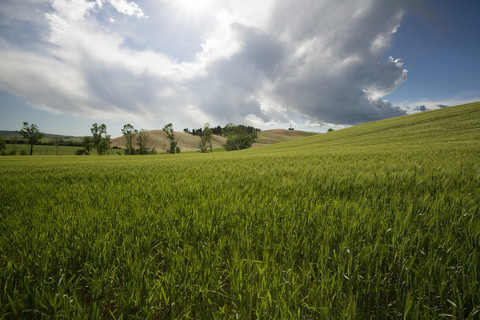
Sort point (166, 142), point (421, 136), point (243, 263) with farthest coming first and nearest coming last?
point (166, 142) < point (421, 136) < point (243, 263)

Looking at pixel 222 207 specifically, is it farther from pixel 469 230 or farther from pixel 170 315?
pixel 469 230

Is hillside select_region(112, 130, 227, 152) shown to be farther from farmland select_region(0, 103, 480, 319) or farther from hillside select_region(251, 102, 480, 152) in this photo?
farmland select_region(0, 103, 480, 319)

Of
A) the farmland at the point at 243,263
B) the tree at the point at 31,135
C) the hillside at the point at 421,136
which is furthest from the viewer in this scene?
the tree at the point at 31,135

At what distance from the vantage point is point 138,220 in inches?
98.0

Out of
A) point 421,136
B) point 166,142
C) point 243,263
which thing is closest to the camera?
point 243,263

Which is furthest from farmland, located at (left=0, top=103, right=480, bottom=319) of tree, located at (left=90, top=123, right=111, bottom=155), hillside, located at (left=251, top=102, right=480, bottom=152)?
tree, located at (left=90, top=123, right=111, bottom=155)

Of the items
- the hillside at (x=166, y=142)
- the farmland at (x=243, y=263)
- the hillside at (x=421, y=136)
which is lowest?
the farmland at (x=243, y=263)

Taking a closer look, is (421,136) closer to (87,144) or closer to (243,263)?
(243,263)

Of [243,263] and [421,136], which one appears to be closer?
[243,263]

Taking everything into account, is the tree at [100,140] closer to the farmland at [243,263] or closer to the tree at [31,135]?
the tree at [31,135]

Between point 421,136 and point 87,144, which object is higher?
point 87,144

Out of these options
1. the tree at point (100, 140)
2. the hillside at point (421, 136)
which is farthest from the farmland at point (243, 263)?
the tree at point (100, 140)

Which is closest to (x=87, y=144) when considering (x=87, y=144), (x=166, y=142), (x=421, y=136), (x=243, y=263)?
(x=87, y=144)

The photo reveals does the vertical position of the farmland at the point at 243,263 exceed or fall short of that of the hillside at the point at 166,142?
it falls short
